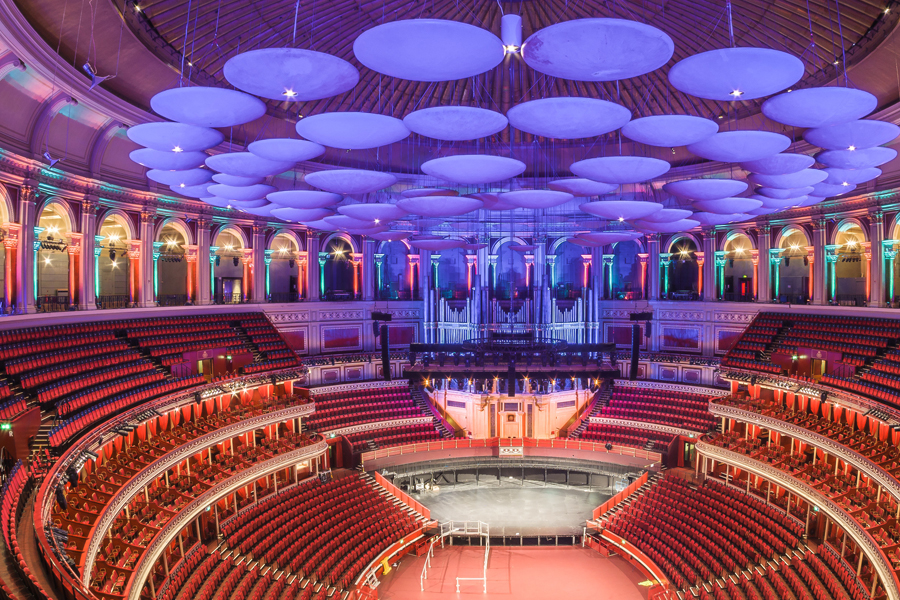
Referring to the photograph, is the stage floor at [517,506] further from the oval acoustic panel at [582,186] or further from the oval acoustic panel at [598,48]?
the oval acoustic panel at [598,48]

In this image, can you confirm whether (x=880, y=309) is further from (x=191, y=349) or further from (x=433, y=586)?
(x=191, y=349)

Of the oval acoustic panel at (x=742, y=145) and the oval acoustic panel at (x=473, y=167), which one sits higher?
the oval acoustic panel at (x=742, y=145)

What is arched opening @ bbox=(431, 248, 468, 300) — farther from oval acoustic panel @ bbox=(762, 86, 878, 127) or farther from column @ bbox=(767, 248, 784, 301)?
oval acoustic panel @ bbox=(762, 86, 878, 127)

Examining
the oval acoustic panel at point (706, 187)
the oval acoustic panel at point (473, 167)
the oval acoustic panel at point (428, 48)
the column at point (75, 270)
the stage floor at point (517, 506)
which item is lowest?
the stage floor at point (517, 506)

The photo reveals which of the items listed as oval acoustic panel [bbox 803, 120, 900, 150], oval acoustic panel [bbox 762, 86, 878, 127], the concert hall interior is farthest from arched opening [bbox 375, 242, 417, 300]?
oval acoustic panel [bbox 762, 86, 878, 127]

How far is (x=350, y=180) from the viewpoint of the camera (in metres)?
11.8

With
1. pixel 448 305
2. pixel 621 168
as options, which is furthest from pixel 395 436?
pixel 621 168

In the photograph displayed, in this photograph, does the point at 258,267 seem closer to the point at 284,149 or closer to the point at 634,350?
the point at 284,149

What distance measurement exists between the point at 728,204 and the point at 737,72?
635 centimetres

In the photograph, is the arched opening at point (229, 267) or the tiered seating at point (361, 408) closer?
the tiered seating at point (361, 408)

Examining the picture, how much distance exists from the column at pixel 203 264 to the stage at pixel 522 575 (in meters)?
15.0

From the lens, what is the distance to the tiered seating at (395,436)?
82.1 feet

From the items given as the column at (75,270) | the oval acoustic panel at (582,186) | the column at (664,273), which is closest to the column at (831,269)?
the column at (664,273)

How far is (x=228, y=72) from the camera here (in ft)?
26.7
